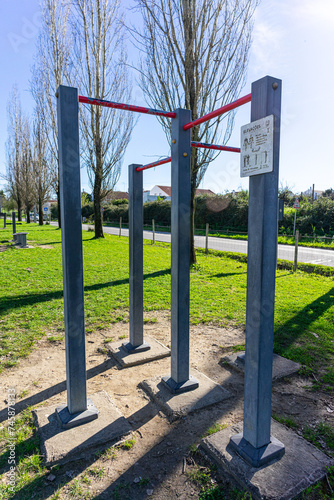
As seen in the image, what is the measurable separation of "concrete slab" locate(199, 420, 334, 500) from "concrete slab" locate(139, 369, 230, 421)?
1.15ft

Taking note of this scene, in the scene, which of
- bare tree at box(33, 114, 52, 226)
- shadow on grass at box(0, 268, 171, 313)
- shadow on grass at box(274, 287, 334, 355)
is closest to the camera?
shadow on grass at box(274, 287, 334, 355)

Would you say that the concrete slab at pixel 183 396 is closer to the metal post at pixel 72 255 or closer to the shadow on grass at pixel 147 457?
the shadow on grass at pixel 147 457

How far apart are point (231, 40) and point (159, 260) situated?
556cm

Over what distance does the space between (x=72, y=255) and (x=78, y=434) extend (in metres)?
1.12

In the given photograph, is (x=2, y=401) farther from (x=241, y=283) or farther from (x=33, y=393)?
(x=241, y=283)

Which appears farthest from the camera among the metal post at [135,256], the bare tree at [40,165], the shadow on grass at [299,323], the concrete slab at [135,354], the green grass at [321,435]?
the bare tree at [40,165]

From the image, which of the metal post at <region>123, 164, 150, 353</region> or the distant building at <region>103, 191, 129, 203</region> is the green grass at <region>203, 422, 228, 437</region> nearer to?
the metal post at <region>123, 164, 150, 353</region>

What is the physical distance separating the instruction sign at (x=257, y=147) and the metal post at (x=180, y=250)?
28.1 inches

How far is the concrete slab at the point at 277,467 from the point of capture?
1.53 meters

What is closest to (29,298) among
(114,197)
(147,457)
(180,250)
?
(180,250)

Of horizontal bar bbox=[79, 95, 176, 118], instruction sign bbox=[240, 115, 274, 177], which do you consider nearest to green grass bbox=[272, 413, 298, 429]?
instruction sign bbox=[240, 115, 274, 177]

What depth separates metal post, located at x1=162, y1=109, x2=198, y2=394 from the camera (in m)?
2.32

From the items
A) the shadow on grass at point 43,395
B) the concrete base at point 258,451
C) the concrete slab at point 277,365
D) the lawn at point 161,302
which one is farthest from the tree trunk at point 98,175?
the concrete base at point 258,451

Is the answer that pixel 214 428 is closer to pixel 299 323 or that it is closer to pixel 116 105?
pixel 116 105
